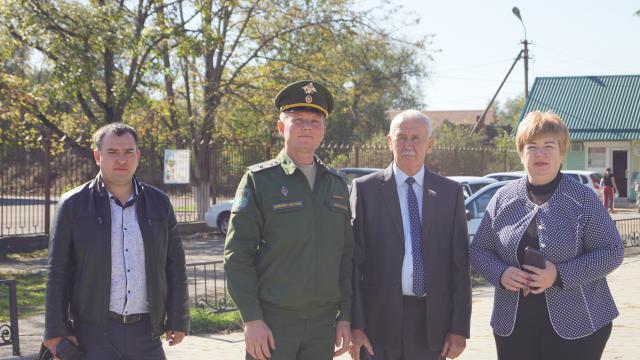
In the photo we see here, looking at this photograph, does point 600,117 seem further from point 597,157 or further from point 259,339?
point 259,339

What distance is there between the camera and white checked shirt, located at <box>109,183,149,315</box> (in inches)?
172

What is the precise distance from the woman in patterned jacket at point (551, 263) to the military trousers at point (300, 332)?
3.00 feet

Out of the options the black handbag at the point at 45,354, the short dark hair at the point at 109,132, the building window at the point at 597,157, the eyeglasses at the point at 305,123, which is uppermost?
the building window at the point at 597,157

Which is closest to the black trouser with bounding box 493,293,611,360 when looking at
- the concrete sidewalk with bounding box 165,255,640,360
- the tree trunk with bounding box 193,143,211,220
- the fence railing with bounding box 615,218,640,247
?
the concrete sidewalk with bounding box 165,255,640,360

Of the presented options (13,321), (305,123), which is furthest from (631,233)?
(305,123)

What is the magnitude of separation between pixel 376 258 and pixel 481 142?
3988 cm

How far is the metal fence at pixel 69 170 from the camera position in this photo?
677 inches

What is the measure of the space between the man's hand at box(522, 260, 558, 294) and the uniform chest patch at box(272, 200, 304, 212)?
3.95 ft

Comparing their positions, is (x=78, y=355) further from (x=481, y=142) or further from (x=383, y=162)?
(x=481, y=142)

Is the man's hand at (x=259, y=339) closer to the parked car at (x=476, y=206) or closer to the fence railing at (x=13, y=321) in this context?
the fence railing at (x=13, y=321)

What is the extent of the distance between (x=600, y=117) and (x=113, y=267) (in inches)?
1292

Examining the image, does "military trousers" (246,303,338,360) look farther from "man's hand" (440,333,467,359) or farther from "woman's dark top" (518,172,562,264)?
"woman's dark top" (518,172,562,264)

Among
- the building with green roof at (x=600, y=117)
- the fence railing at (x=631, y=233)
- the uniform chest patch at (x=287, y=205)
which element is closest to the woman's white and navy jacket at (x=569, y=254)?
the uniform chest patch at (x=287, y=205)

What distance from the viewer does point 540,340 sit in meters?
4.34
